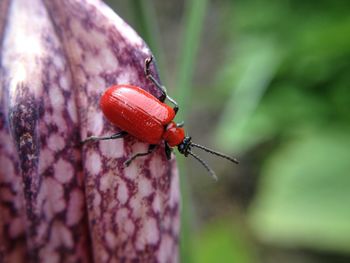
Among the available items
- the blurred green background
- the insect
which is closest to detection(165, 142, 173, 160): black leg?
the insect

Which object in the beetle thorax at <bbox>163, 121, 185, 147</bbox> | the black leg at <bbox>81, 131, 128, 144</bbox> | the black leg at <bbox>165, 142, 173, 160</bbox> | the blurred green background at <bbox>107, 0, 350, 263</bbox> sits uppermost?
the blurred green background at <bbox>107, 0, 350, 263</bbox>

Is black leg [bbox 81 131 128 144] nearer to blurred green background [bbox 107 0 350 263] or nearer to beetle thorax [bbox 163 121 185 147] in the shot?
beetle thorax [bbox 163 121 185 147]

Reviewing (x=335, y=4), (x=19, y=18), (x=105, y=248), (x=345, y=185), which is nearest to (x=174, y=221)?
(x=105, y=248)

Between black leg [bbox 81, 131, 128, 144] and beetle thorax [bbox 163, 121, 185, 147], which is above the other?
beetle thorax [bbox 163, 121, 185, 147]

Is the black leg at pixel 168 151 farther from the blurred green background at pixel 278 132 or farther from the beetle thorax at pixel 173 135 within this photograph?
the blurred green background at pixel 278 132

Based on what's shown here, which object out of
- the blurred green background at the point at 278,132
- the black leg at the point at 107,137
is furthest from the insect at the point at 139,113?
the blurred green background at the point at 278,132

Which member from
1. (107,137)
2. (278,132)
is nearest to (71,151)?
(107,137)
